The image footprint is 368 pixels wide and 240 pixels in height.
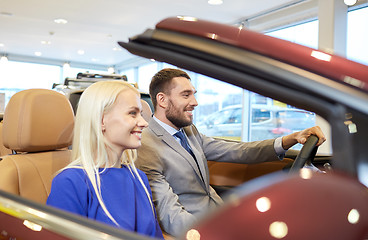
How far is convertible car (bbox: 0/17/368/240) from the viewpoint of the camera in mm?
434

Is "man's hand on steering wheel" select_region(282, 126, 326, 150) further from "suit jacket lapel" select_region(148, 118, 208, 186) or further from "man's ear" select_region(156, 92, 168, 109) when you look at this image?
"man's ear" select_region(156, 92, 168, 109)

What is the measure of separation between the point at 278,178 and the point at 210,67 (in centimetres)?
26

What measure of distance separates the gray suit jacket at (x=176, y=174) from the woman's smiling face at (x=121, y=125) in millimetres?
365

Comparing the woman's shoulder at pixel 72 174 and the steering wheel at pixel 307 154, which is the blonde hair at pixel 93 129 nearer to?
the woman's shoulder at pixel 72 174

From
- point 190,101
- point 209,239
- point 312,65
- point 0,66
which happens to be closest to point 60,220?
point 209,239

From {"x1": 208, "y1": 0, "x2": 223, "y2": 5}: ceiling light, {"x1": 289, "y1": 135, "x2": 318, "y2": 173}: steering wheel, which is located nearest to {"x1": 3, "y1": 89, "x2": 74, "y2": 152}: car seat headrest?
{"x1": 289, "y1": 135, "x2": 318, "y2": 173}: steering wheel

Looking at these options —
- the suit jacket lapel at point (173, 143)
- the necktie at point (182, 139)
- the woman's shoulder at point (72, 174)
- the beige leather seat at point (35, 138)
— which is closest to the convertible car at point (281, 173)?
the woman's shoulder at point (72, 174)

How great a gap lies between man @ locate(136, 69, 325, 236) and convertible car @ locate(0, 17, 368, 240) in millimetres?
886

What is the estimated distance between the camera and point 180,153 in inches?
73.7

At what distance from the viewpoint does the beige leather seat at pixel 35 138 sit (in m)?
1.54

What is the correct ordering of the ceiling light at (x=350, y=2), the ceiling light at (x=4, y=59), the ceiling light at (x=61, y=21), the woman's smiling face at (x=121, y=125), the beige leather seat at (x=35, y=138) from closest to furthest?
the woman's smiling face at (x=121, y=125), the beige leather seat at (x=35, y=138), the ceiling light at (x=350, y=2), the ceiling light at (x=61, y=21), the ceiling light at (x=4, y=59)

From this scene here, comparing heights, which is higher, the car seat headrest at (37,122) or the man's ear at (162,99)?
the man's ear at (162,99)

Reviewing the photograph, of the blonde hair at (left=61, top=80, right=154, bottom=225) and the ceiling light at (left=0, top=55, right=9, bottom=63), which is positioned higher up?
the ceiling light at (left=0, top=55, right=9, bottom=63)

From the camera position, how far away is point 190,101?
2053mm
